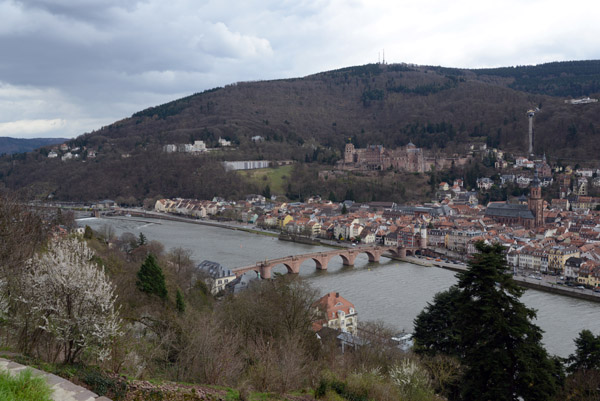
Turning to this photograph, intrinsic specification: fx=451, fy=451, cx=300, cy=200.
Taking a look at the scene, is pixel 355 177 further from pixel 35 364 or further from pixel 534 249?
pixel 35 364

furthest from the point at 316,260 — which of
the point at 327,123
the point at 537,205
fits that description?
the point at 327,123

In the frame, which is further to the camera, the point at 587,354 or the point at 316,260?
the point at 316,260

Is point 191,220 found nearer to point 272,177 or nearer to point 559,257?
point 272,177

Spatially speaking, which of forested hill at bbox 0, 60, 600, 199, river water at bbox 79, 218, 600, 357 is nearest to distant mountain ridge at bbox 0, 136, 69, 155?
forested hill at bbox 0, 60, 600, 199

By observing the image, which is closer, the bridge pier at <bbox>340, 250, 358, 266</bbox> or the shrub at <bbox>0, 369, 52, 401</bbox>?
the shrub at <bbox>0, 369, 52, 401</bbox>

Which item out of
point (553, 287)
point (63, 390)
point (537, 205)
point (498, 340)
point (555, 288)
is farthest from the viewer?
point (537, 205)

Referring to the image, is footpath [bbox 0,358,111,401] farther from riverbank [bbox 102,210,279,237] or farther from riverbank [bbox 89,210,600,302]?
riverbank [bbox 102,210,279,237]

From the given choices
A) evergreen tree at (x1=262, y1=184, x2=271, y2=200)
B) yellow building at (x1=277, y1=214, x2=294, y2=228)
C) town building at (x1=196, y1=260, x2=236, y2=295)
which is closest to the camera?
town building at (x1=196, y1=260, x2=236, y2=295)
